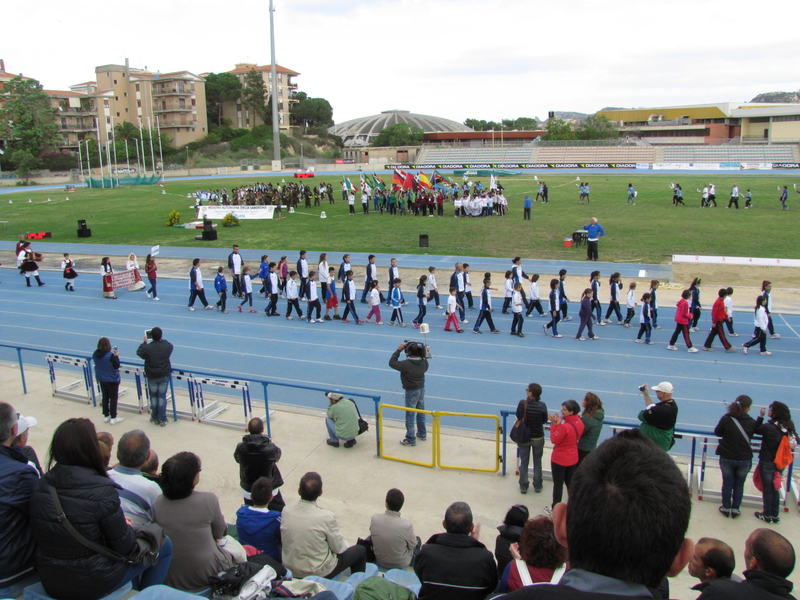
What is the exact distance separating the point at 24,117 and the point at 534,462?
90.8m

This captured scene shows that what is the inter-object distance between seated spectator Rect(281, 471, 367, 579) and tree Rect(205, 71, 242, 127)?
353ft

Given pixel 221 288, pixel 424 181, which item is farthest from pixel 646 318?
pixel 424 181

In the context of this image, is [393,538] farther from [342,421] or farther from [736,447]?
[736,447]

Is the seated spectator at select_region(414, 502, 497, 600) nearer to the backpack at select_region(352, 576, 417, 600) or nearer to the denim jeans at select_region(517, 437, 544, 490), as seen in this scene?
the backpack at select_region(352, 576, 417, 600)

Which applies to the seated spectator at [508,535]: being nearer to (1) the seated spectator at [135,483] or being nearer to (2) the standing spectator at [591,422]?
(1) the seated spectator at [135,483]

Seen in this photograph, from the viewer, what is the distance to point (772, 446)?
6.95 metres

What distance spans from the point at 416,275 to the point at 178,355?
9426mm

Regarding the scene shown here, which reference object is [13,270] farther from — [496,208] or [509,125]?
[509,125]

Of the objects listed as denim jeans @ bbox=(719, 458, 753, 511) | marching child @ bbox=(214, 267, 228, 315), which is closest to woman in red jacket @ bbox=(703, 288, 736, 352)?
denim jeans @ bbox=(719, 458, 753, 511)

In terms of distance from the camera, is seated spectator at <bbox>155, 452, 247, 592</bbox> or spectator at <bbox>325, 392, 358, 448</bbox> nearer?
seated spectator at <bbox>155, 452, 247, 592</bbox>

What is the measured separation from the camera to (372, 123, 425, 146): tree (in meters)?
101

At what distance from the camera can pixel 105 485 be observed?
3.65 metres

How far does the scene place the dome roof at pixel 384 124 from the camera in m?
132

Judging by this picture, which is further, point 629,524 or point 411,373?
point 411,373
